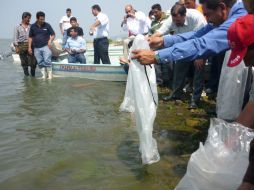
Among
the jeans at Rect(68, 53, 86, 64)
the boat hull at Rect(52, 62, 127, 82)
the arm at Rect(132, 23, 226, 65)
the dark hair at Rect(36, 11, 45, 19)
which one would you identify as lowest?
the boat hull at Rect(52, 62, 127, 82)

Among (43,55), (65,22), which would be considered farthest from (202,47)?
(65,22)

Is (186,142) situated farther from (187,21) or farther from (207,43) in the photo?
(187,21)

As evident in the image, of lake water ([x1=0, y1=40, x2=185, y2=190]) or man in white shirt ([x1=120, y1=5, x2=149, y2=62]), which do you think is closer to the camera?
lake water ([x1=0, y1=40, x2=185, y2=190])

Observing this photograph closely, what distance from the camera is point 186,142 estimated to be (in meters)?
4.34

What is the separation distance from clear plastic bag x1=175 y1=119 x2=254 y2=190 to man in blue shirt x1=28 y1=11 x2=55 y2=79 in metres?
9.34

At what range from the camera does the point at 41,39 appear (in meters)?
10.7

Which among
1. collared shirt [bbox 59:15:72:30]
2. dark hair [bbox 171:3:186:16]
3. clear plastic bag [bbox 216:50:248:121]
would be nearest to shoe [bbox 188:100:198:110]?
dark hair [bbox 171:3:186:16]

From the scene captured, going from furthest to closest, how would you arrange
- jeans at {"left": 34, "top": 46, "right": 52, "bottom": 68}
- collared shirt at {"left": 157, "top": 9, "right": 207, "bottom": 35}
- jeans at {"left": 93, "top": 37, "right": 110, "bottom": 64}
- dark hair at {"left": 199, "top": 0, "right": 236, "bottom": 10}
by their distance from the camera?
jeans at {"left": 34, "top": 46, "right": 52, "bottom": 68}, jeans at {"left": 93, "top": 37, "right": 110, "bottom": 64}, collared shirt at {"left": 157, "top": 9, "right": 207, "bottom": 35}, dark hair at {"left": 199, "top": 0, "right": 236, "bottom": 10}

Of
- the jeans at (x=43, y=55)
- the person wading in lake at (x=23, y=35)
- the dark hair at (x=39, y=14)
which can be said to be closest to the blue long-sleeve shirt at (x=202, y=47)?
the dark hair at (x=39, y=14)

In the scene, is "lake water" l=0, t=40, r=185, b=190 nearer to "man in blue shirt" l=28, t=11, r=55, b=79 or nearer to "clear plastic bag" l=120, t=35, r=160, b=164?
"clear plastic bag" l=120, t=35, r=160, b=164

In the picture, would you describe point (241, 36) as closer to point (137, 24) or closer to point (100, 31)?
point (137, 24)

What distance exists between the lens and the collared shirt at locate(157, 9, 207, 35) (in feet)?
20.5

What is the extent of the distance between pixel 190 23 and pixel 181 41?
202cm

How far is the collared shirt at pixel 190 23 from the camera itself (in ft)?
20.5
